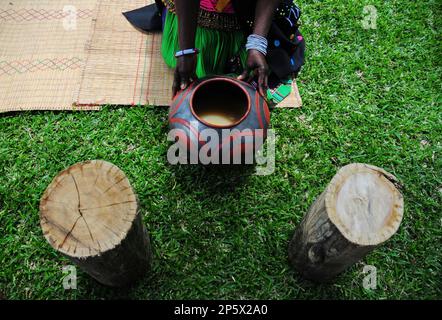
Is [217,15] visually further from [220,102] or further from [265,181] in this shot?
[265,181]

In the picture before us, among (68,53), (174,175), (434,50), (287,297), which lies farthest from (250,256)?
(434,50)

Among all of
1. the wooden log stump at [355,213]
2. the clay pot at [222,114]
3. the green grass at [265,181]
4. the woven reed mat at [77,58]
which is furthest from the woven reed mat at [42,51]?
the wooden log stump at [355,213]

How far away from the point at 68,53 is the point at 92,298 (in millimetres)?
1789

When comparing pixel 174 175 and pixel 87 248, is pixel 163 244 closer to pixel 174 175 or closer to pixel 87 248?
pixel 174 175

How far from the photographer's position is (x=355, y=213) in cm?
172

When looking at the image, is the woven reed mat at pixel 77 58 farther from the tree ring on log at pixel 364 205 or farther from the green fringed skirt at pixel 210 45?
the tree ring on log at pixel 364 205

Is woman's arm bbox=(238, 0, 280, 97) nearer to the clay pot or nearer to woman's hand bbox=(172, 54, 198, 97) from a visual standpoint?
the clay pot

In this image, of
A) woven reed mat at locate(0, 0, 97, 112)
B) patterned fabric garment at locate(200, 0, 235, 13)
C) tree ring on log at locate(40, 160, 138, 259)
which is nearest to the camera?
tree ring on log at locate(40, 160, 138, 259)

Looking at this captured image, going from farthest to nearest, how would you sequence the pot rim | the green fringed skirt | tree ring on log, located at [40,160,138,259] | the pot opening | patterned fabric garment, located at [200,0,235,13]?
the green fringed skirt, patterned fabric garment, located at [200,0,235,13], the pot opening, the pot rim, tree ring on log, located at [40,160,138,259]

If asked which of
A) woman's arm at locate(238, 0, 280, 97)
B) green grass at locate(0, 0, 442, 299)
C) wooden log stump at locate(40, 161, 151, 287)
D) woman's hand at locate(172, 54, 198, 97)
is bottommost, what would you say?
green grass at locate(0, 0, 442, 299)

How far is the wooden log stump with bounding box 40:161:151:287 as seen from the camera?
163 centimetres

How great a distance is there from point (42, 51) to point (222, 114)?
157cm

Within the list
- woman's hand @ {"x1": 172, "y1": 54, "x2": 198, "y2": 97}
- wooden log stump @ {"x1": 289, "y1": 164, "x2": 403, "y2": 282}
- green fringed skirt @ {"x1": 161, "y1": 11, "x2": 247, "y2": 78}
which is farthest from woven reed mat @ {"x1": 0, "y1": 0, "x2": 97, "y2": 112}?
wooden log stump @ {"x1": 289, "y1": 164, "x2": 403, "y2": 282}

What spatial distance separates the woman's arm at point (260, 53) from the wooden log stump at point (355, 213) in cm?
81
